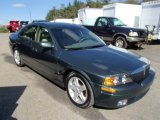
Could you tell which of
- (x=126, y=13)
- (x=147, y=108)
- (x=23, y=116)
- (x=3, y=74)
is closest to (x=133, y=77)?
(x=147, y=108)

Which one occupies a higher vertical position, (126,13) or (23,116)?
→ (126,13)

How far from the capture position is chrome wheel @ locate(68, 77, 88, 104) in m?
3.95

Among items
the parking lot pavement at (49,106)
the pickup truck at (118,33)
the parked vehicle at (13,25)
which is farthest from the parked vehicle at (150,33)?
the parked vehicle at (13,25)

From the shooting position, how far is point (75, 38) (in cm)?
496

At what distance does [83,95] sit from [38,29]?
7.79ft

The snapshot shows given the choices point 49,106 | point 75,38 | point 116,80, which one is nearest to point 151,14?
point 75,38

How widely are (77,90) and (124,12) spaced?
14.7 metres

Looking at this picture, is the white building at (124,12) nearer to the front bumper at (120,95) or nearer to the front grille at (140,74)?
the front grille at (140,74)

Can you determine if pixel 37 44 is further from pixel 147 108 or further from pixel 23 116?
pixel 147 108

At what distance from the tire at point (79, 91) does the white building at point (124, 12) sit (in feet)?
43.7

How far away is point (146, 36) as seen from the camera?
36.8ft

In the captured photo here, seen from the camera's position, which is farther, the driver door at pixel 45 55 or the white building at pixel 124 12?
the white building at pixel 124 12

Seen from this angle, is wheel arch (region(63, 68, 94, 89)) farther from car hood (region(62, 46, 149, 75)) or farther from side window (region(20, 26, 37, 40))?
side window (region(20, 26, 37, 40))

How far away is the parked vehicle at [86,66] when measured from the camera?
3574mm
